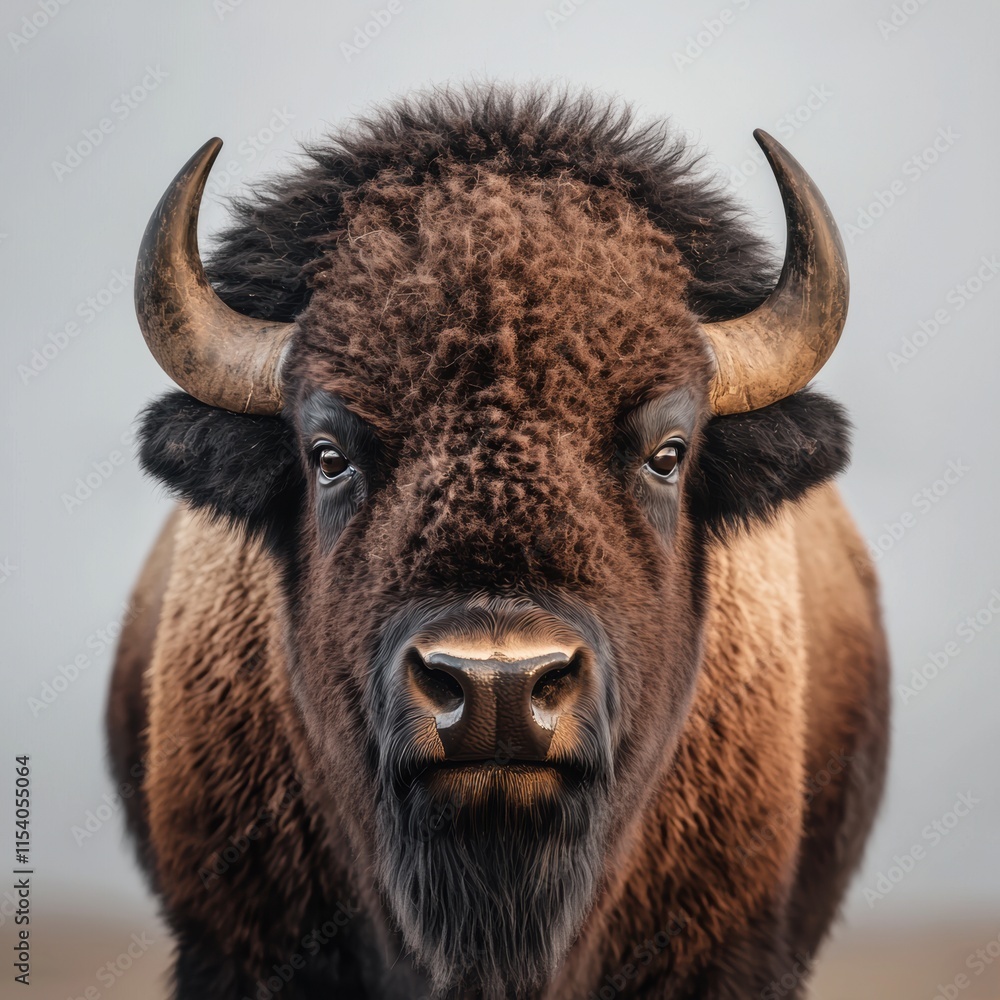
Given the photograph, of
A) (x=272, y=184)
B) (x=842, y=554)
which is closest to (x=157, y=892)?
(x=272, y=184)

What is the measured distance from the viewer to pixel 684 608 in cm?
343

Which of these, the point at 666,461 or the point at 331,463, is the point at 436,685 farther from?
the point at 666,461

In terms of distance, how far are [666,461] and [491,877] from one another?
4.13 ft

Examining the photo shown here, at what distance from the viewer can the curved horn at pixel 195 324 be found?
3125 mm

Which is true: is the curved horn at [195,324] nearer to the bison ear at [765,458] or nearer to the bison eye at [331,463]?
the bison eye at [331,463]

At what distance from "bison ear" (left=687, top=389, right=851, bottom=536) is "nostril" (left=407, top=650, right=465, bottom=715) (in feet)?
4.80

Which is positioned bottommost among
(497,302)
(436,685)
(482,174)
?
(436,685)

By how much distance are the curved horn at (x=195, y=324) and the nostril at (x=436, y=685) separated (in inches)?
49.5

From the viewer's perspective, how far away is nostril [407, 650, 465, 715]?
94.1 inches

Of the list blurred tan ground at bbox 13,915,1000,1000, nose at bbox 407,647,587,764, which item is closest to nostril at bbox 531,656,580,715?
nose at bbox 407,647,587,764

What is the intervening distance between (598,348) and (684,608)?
0.96m

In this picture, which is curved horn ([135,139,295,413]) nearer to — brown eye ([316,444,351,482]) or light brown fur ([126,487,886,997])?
brown eye ([316,444,351,482])

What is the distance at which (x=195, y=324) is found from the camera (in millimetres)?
3291

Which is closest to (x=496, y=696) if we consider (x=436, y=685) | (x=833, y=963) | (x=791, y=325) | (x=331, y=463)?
(x=436, y=685)
